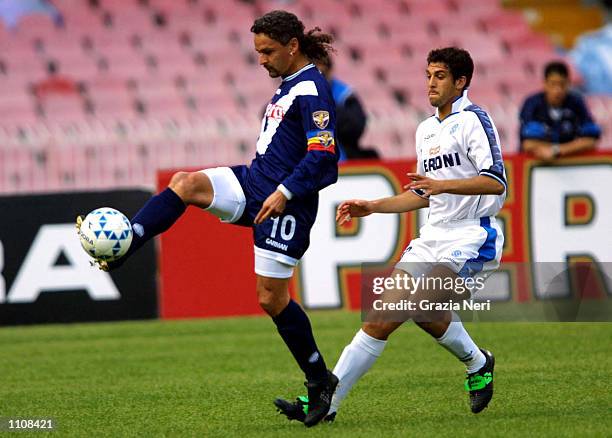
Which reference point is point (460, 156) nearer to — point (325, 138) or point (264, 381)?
point (325, 138)

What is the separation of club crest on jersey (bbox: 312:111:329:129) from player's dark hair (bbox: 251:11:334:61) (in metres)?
0.43

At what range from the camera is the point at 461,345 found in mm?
6250

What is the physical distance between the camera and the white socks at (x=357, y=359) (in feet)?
19.9

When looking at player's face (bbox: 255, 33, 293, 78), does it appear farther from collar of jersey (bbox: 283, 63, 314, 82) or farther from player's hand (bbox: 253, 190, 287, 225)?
player's hand (bbox: 253, 190, 287, 225)

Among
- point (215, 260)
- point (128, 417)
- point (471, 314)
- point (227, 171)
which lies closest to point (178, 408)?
point (128, 417)

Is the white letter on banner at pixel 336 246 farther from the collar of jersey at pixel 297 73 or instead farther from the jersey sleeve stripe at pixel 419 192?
the collar of jersey at pixel 297 73

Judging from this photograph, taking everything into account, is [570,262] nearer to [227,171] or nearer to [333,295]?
[333,295]

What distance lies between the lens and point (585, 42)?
19938 millimetres

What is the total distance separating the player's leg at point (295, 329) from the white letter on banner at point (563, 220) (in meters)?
5.41

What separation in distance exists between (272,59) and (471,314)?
423 centimetres

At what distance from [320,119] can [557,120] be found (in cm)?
567

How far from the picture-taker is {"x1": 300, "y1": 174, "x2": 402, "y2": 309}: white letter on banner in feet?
36.9

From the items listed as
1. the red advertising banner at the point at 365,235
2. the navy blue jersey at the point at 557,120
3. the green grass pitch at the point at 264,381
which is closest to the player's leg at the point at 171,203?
the green grass pitch at the point at 264,381

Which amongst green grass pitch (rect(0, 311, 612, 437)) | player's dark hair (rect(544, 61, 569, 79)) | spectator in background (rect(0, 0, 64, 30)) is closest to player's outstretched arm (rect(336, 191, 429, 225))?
green grass pitch (rect(0, 311, 612, 437))
